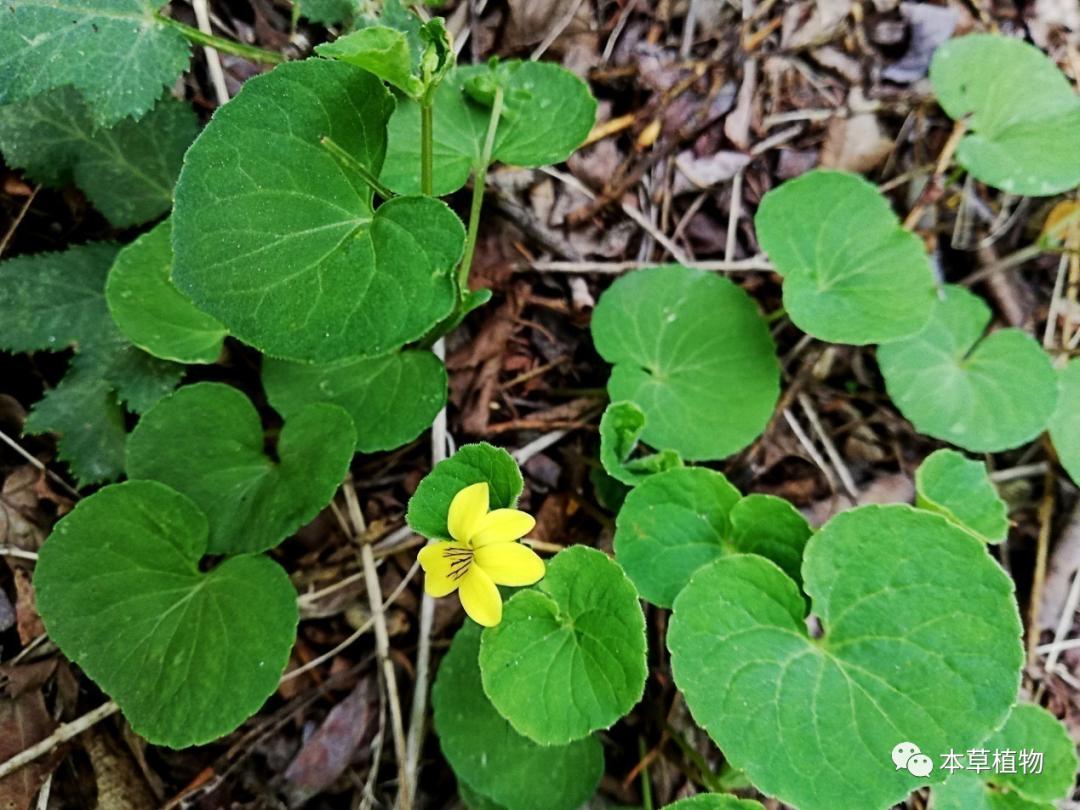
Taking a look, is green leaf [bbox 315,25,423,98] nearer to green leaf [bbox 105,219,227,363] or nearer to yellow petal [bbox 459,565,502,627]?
Answer: green leaf [bbox 105,219,227,363]

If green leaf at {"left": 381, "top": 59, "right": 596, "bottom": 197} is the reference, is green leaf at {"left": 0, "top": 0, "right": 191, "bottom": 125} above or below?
above

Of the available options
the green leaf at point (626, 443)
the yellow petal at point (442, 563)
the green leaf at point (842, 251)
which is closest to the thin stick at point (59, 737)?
the yellow petal at point (442, 563)

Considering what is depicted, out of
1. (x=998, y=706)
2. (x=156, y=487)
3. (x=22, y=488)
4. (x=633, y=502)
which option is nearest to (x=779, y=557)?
(x=633, y=502)

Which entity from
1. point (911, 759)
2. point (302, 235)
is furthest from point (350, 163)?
point (911, 759)

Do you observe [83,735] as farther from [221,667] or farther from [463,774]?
[463,774]

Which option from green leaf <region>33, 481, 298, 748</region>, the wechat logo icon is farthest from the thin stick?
the wechat logo icon
